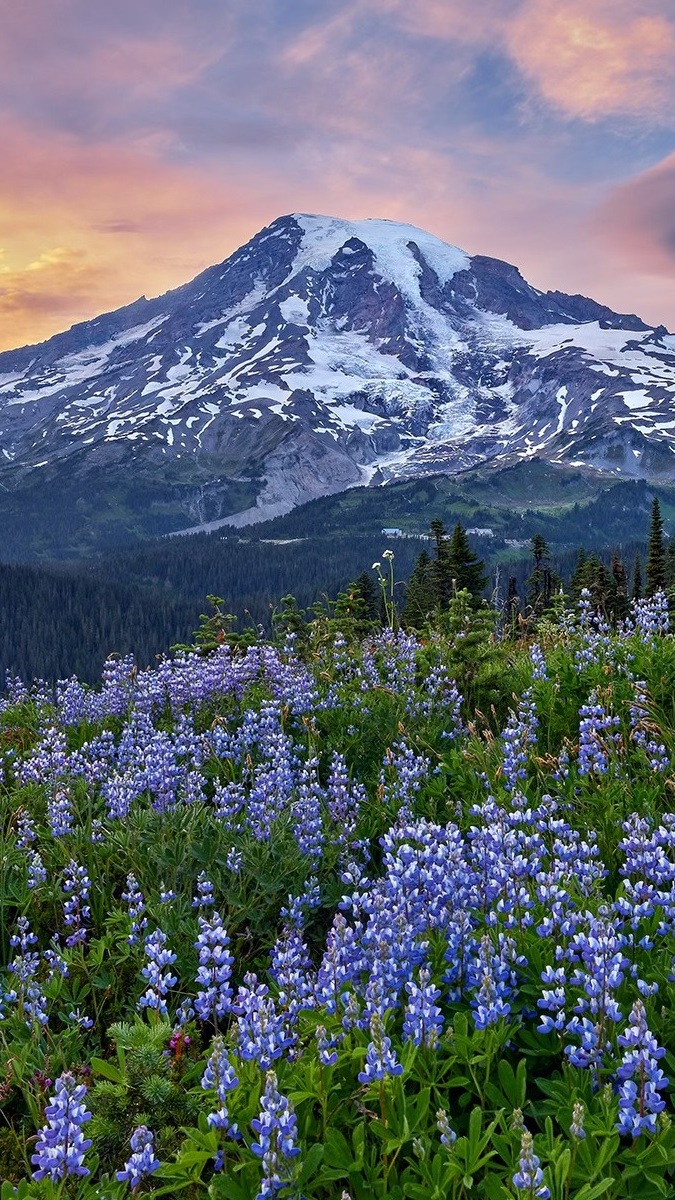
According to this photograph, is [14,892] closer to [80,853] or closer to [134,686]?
[80,853]

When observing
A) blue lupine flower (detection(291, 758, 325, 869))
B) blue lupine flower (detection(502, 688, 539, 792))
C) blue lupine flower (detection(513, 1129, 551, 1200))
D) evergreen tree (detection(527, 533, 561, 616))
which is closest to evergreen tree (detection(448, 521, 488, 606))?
evergreen tree (detection(527, 533, 561, 616))

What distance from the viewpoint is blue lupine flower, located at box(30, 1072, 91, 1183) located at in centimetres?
268

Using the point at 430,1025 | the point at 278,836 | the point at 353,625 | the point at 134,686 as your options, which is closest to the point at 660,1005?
the point at 430,1025

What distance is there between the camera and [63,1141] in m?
2.77

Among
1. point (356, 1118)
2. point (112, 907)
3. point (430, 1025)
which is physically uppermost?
point (430, 1025)

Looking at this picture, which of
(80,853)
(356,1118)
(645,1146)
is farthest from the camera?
(80,853)

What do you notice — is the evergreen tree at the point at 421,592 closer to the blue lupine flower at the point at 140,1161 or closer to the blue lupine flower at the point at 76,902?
the blue lupine flower at the point at 76,902

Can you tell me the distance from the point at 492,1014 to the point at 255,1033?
3.10 feet

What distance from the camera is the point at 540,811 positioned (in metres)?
5.08

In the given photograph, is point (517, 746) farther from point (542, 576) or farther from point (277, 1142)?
point (542, 576)

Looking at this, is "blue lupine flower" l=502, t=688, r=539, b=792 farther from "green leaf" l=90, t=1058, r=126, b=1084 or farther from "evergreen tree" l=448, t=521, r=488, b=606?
"evergreen tree" l=448, t=521, r=488, b=606

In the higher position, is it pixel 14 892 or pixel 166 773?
pixel 166 773

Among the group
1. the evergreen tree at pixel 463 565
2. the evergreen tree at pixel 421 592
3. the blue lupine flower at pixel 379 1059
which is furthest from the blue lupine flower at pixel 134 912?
the evergreen tree at pixel 463 565

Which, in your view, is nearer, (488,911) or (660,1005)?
(660,1005)
